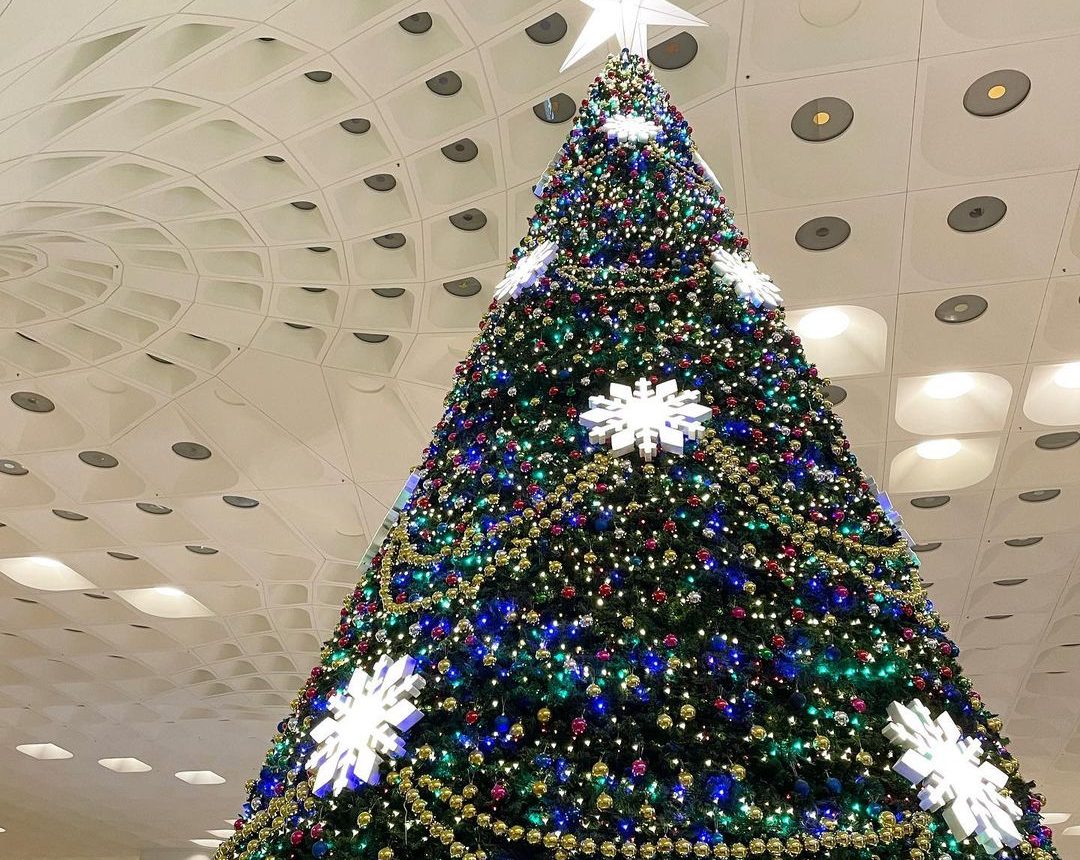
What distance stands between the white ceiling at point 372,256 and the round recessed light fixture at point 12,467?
0.48 meters

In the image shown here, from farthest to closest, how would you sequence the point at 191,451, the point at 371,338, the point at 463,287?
the point at 191,451 → the point at 371,338 → the point at 463,287

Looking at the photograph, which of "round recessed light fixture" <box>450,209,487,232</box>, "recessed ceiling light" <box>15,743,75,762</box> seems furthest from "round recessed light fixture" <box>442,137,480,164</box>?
"recessed ceiling light" <box>15,743,75,762</box>

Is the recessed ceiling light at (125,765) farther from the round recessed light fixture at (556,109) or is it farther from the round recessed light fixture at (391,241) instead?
the round recessed light fixture at (556,109)

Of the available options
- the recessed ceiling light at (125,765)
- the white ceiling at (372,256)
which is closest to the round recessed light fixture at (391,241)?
the white ceiling at (372,256)

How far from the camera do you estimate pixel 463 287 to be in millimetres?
9672

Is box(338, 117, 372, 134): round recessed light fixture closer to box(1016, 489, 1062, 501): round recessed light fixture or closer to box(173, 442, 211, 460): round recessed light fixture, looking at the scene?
box(173, 442, 211, 460): round recessed light fixture

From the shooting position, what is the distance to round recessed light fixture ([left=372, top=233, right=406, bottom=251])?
9219 mm

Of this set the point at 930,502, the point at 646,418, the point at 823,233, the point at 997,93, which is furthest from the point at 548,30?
the point at 930,502

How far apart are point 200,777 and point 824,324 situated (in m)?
23.6

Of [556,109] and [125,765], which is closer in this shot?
[556,109]

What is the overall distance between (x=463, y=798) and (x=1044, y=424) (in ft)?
39.4

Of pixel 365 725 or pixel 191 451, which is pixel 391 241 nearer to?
pixel 191 451

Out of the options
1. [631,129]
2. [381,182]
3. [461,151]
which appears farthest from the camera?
[381,182]

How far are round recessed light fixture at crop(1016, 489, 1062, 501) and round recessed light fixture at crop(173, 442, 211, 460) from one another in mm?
13823
